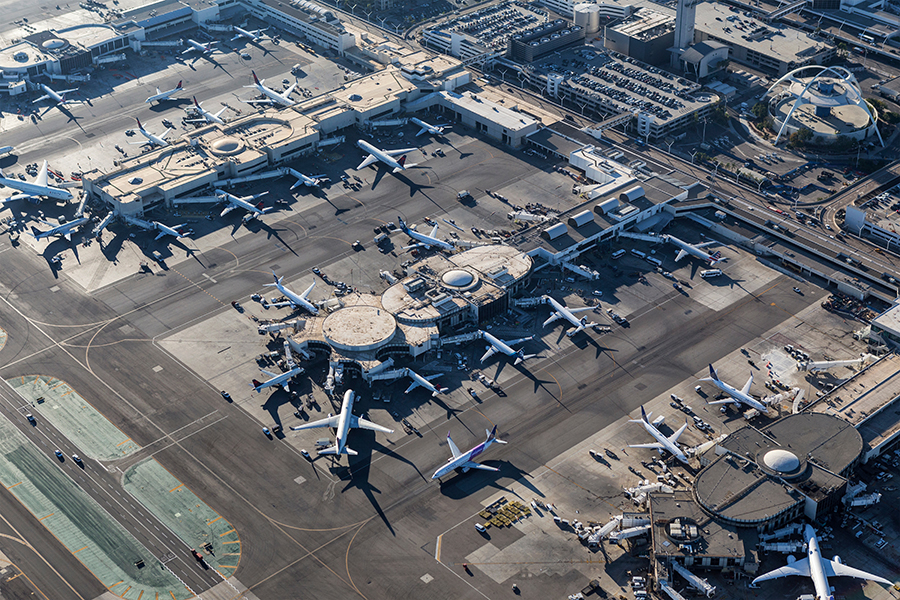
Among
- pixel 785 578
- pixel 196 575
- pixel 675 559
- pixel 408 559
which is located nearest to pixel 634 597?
pixel 675 559

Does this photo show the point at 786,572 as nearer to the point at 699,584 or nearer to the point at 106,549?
the point at 699,584

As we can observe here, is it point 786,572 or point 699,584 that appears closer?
point 699,584

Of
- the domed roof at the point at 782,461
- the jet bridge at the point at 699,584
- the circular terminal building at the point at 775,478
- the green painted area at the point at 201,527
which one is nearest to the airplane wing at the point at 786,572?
the jet bridge at the point at 699,584

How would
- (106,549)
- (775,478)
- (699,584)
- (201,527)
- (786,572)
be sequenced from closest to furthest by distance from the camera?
(699,584) → (786,572) → (106,549) → (775,478) → (201,527)

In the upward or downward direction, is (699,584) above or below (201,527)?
above

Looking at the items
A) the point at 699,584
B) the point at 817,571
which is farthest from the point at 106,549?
the point at 817,571

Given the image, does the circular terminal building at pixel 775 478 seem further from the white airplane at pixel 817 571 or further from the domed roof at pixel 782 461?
the white airplane at pixel 817 571

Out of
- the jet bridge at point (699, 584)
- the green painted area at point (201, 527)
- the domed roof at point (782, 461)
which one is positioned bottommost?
the green painted area at point (201, 527)
